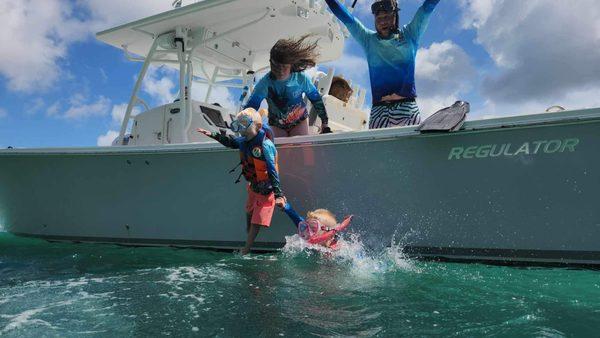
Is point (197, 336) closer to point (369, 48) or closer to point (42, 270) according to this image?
point (42, 270)

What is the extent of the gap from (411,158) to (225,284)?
2145 mm

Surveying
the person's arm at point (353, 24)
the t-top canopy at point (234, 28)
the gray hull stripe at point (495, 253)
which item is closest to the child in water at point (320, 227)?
the gray hull stripe at point (495, 253)

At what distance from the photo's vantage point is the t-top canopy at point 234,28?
6.48m

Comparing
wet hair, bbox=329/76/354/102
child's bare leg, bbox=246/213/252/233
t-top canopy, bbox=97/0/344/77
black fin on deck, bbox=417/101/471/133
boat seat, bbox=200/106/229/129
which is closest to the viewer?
black fin on deck, bbox=417/101/471/133

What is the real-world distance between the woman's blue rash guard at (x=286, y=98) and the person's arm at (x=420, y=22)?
4.08 ft

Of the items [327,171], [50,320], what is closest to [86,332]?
[50,320]

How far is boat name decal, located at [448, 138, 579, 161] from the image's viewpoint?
3.83 metres

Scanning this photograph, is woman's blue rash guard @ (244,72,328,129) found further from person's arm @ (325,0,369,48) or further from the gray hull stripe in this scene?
the gray hull stripe

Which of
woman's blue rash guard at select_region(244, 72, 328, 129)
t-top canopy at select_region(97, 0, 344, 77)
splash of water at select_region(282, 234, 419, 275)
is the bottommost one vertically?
splash of water at select_region(282, 234, 419, 275)

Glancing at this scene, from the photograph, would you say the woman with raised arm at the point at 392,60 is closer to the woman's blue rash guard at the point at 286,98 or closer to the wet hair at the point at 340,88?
the woman's blue rash guard at the point at 286,98

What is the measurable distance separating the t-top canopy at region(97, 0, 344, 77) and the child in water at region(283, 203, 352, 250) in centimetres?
338

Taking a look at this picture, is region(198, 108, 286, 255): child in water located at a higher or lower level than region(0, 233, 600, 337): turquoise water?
higher

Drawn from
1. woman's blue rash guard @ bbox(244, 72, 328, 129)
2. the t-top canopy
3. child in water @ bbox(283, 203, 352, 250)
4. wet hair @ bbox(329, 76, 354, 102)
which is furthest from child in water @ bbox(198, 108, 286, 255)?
wet hair @ bbox(329, 76, 354, 102)

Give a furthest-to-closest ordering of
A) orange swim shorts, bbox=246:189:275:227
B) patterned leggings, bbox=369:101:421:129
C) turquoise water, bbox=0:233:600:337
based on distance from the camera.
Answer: patterned leggings, bbox=369:101:421:129
orange swim shorts, bbox=246:189:275:227
turquoise water, bbox=0:233:600:337
